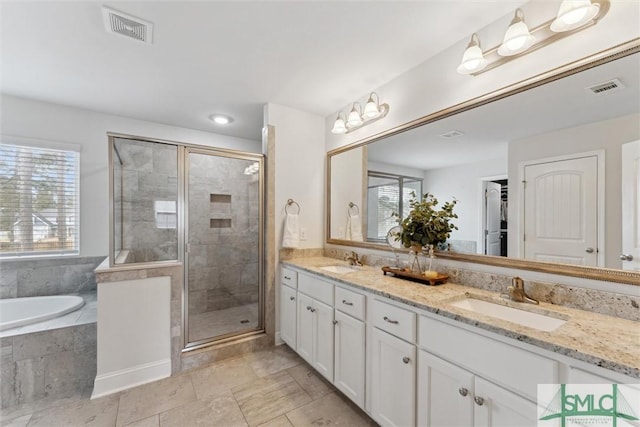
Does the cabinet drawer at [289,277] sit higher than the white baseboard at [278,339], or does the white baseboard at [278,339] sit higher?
the cabinet drawer at [289,277]

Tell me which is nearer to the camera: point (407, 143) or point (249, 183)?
point (407, 143)

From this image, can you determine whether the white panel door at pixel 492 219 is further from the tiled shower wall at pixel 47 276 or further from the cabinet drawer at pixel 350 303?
the tiled shower wall at pixel 47 276

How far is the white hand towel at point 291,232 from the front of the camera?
107 inches

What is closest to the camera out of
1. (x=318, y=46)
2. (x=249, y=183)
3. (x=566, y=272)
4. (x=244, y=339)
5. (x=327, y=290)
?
(x=566, y=272)

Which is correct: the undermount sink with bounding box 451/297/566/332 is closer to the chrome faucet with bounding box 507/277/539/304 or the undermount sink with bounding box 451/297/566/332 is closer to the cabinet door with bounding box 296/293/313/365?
the chrome faucet with bounding box 507/277/539/304

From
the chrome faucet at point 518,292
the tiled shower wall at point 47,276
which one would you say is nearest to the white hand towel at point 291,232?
the chrome faucet at point 518,292

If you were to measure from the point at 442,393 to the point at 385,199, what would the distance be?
1.49 metres


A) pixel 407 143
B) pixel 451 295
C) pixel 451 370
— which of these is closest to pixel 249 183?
pixel 407 143

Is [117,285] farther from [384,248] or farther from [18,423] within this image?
[384,248]

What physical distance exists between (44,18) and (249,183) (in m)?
1.76

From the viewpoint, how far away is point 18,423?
68.2 inches

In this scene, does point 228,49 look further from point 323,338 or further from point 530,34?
point 323,338

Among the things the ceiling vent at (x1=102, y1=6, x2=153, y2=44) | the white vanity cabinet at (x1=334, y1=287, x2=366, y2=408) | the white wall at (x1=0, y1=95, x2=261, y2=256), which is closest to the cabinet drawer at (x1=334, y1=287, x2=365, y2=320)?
the white vanity cabinet at (x1=334, y1=287, x2=366, y2=408)

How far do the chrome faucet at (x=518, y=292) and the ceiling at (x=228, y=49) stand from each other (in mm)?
1481
